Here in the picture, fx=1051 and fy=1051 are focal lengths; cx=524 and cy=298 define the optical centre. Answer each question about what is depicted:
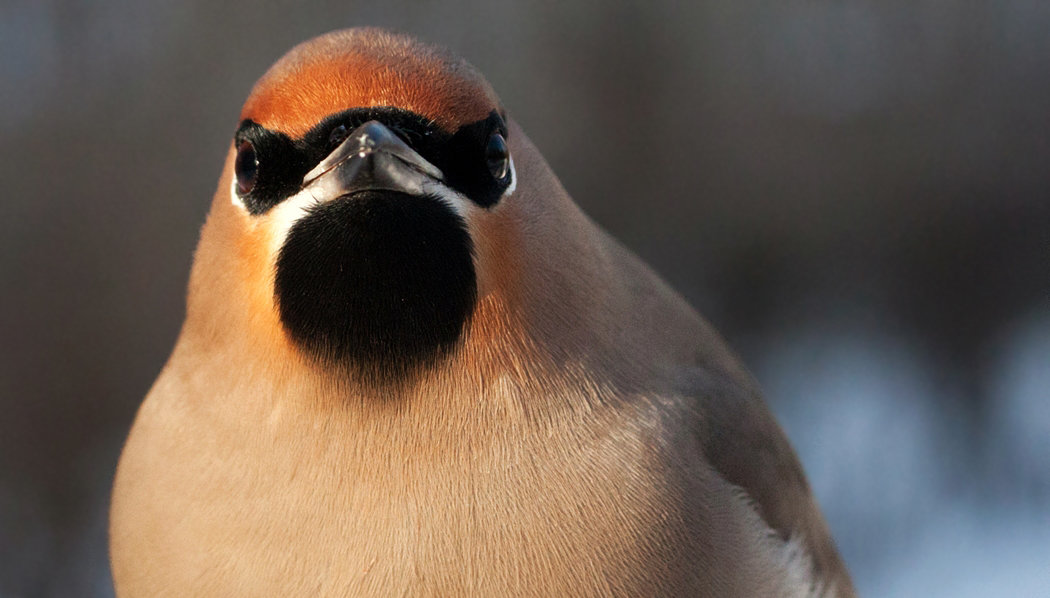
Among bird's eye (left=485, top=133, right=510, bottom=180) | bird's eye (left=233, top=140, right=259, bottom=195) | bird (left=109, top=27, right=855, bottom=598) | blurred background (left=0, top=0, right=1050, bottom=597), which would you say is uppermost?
blurred background (left=0, top=0, right=1050, bottom=597)

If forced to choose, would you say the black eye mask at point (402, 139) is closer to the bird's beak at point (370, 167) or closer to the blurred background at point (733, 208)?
the bird's beak at point (370, 167)

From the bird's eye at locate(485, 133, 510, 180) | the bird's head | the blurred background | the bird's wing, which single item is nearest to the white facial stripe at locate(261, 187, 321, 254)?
the bird's head

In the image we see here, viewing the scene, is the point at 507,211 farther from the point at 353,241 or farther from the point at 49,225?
the point at 49,225

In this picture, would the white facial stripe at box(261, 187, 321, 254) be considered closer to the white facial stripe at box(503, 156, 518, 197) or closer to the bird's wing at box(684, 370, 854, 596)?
the white facial stripe at box(503, 156, 518, 197)

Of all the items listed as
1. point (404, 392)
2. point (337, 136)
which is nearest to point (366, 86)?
point (337, 136)

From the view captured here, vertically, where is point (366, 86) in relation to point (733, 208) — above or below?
below

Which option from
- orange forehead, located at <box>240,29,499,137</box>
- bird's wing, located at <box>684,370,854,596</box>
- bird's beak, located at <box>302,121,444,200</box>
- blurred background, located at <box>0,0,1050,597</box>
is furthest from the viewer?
blurred background, located at <box>0,0,1050,597</box>

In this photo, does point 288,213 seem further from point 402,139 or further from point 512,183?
point 512,183
